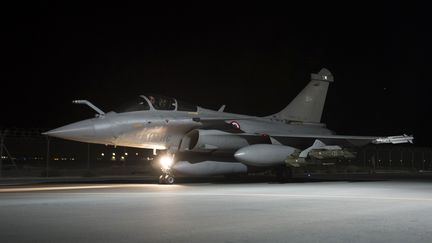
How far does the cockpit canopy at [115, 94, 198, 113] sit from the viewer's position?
61.9ft

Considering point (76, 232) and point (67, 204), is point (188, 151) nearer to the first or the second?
point (67, 204)

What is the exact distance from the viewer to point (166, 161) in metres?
19.8

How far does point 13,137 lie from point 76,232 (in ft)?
68.7

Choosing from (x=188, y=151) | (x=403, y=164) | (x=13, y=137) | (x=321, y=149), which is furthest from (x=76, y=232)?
(x=403, y=164)

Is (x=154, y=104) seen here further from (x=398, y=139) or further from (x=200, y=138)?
(x=398, y=139)

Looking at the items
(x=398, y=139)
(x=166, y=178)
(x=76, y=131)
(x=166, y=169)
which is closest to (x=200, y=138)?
(x=166, y=169)

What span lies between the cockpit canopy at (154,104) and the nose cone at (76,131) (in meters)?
1.49

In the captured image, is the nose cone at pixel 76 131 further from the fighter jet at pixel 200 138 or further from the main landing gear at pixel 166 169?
the main landing gear at pixel 166 169

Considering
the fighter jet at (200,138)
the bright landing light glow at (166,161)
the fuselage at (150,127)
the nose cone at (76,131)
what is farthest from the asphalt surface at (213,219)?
the bright landing light glow at (166,161)

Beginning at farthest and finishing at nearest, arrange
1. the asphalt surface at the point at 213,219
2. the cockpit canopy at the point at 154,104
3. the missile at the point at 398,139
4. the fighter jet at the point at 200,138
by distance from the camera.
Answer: the missile at the point at 398,139 → the cockpit canopy at the point at 154,104 → the fighter jet at the point at 200,138 → the asphalt surface at the point at 213,219

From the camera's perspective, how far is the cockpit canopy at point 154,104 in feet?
61.9

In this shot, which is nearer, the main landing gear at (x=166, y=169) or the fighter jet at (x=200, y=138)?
the fighter jet at (x=200, y=138)

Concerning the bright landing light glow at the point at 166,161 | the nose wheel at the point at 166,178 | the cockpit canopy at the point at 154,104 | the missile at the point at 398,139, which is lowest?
the nose wheel at the point at 166,178

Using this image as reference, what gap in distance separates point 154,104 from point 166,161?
2.14 metres
